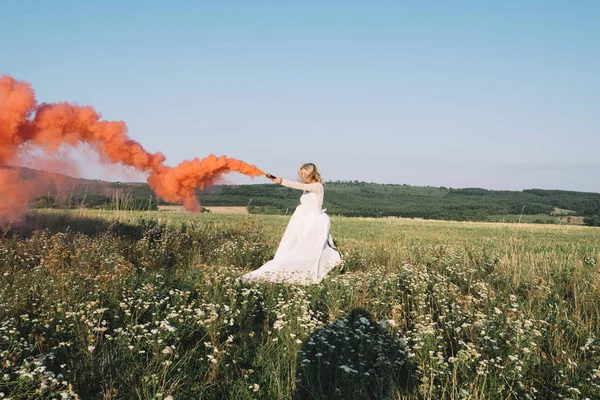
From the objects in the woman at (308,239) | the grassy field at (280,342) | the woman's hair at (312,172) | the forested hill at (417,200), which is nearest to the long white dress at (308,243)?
the woman at (308,239)

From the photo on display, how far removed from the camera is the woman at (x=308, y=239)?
10555mm

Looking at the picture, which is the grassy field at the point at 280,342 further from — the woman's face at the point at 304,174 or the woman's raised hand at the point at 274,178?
the woman's face at the point at 304,174

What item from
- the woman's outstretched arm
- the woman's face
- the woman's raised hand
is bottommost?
the woman's outstretched arm

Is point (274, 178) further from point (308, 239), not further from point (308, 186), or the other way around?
point (308, 239)

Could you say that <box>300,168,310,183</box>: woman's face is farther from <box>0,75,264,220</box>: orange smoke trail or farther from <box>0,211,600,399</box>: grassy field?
<box>0,211,600,399</box>: grassy field

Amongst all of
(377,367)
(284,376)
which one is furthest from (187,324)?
(377,367)

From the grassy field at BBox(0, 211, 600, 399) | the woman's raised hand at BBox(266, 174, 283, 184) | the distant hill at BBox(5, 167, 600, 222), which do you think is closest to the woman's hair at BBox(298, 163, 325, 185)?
the woman's raised hand at BBox(266, 174, 283, 184)

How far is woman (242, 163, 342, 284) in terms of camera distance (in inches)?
416

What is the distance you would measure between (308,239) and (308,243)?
0.10 meters

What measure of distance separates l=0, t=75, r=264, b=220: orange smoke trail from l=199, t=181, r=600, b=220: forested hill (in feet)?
156

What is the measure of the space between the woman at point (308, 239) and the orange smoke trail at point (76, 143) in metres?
1.46

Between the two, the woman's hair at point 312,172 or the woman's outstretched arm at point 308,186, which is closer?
the woman's outstretched arm at point 308,186

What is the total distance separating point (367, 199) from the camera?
117m

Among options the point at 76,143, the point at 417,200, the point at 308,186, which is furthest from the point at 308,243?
the point at 417,200
